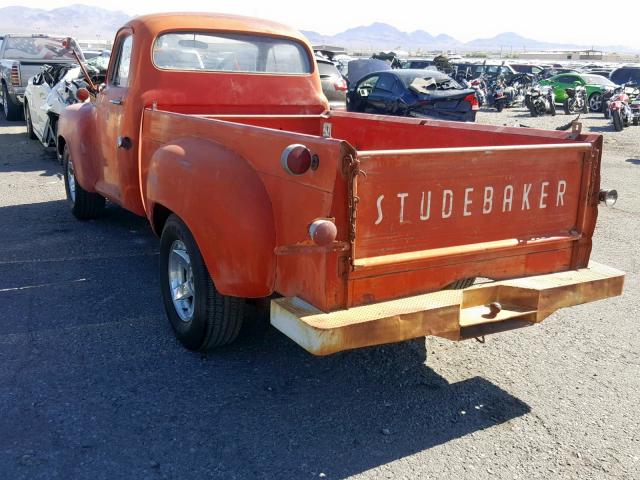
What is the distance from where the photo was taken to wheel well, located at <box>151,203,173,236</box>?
424cm

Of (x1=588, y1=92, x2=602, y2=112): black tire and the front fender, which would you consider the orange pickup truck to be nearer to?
the front fender

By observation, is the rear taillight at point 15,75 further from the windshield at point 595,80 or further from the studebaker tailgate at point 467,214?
the windshield at point 595,80

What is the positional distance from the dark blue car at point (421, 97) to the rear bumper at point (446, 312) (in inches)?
405

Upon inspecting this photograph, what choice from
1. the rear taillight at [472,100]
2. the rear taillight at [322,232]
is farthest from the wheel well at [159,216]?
the rear taillight at [472,100]

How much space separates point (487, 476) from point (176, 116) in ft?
8.95

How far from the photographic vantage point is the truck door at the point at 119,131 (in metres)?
4.99

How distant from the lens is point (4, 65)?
15148 mm

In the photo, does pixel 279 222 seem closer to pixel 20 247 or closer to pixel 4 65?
pixel 20 247

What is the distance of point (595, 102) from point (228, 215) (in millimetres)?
22411

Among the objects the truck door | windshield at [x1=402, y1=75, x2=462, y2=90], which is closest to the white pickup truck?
windshield at [x1=402, y1=75, x2=462, y2=90]

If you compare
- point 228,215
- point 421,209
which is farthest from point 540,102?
point 228,215

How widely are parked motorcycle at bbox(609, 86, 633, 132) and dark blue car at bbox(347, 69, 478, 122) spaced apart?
5378 millimetres

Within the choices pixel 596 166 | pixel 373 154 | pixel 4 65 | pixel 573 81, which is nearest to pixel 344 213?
pixel 373 154

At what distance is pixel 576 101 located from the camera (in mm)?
22297
